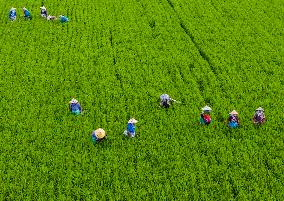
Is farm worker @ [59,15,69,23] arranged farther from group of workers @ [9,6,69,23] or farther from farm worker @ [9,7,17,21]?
farm worker @ [9,7,17,21]

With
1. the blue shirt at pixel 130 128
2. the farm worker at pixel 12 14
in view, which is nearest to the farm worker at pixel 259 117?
the blue shirt at pixel 130 128

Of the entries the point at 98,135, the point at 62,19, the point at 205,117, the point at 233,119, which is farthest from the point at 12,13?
the point at 233,119

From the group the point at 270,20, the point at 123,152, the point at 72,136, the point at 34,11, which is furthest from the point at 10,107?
the point at 270,20

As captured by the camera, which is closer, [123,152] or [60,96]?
[123,152]

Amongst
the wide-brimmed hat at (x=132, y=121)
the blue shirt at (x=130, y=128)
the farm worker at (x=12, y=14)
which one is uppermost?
the wide-brimmed hat at (x=132, y=121)

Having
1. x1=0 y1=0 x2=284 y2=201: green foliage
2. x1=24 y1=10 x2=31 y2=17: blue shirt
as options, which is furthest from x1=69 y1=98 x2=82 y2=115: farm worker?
x1=24 y1=10 x2=31 y2=17: blue shirt

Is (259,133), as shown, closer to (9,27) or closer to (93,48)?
(93,48)

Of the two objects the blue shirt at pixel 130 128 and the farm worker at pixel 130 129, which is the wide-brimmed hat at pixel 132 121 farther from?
the blue shirt at pixel 130 128
